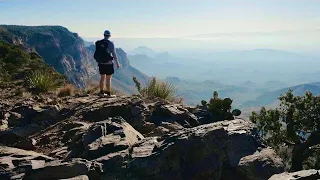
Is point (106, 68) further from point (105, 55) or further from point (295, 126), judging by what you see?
point (295, 126)

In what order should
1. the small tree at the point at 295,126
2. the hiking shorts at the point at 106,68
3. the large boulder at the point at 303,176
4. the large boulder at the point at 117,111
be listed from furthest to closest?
the hiking shorts at the point at 106,68 < the large boulder at the point at 117,111 < the small tree at the point at 295,126 < the large boulder at the point at 303,176

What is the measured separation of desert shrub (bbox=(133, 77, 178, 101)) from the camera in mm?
17734

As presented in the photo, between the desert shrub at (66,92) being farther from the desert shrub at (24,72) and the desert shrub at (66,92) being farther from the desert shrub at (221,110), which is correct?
the desert shrub at (221,110)

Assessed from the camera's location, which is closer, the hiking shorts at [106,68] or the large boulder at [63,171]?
the large boulder at [63,171]

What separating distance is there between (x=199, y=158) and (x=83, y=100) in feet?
23.9

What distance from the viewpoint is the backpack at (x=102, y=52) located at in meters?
15.9

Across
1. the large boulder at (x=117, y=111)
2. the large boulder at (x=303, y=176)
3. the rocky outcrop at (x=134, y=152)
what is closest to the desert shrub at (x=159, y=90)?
the large boulder at (x=117, y=111)

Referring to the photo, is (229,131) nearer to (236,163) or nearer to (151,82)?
(236,163)

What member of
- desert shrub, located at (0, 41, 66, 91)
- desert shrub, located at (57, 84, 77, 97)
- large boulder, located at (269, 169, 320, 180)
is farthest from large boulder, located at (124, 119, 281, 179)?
desert shrub, located at (0, 41, 66, 91)

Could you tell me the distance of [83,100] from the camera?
1583 cm

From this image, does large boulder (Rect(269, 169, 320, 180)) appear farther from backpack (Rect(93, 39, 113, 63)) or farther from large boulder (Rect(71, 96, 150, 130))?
backpack (Rect(93, 39, 113, 63))

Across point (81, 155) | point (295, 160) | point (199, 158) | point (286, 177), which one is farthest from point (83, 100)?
point (286, 177)

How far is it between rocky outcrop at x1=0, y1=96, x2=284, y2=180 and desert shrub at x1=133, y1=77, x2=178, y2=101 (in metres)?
4.43

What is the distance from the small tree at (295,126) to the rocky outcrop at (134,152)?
1.69 metres
